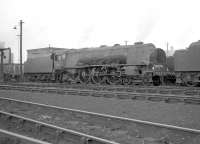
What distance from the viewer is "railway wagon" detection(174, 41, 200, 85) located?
62.4 ft

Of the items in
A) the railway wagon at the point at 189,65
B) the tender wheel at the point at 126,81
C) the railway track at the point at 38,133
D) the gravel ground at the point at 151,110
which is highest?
the railway wagon at the point at 189,65

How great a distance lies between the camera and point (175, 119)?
8.40 metres

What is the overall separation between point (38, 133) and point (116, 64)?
52.5ft

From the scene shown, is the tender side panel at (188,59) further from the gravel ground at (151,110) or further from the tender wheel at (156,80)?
the gravel ground at (151,110)

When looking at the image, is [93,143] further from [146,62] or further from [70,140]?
[146,62]

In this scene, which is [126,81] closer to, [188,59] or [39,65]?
[188,59]

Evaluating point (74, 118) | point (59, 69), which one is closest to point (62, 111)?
point (74, 118)

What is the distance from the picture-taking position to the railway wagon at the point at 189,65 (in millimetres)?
19016

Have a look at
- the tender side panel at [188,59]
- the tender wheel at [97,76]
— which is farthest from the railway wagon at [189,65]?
the tender wheel at [97,76]

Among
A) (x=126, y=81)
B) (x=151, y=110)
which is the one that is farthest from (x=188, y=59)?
(x=151, y=110)

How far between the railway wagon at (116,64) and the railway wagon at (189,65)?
1.93m

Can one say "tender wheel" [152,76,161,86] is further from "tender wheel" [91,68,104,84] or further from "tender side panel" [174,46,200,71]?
"tender wheel" [91,68,104,84]

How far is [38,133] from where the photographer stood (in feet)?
24.1

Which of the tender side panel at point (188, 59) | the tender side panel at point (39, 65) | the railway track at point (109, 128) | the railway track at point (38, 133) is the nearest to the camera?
the railway track at point (38, 133)
